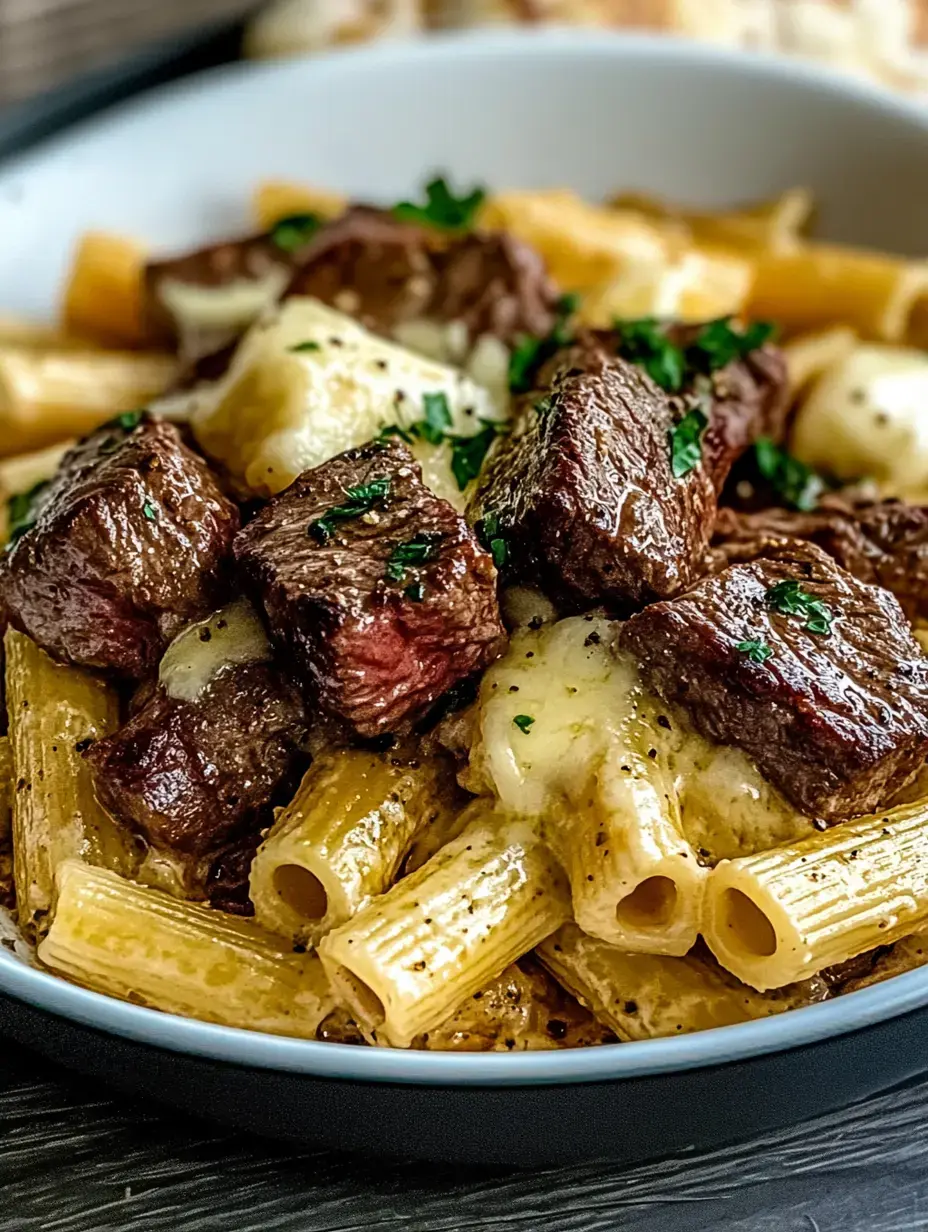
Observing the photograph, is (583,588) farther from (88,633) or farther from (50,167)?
(50,167)

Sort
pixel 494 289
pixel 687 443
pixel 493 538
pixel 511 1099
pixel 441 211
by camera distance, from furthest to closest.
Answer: pixel 441 211 < pixel 494 289 < pixel 687 443 < pixel 493 538 < pixel 511 1099

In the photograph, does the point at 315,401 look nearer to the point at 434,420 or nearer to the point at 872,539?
the point at 434,420

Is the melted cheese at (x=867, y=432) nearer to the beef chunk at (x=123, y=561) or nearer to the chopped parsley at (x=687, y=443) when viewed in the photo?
the chopped parsley at (x=687, y=443)

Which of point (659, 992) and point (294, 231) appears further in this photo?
point (294, 231)

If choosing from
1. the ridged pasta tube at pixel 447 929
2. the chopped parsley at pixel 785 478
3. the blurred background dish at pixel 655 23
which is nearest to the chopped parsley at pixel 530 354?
the chopped parsley at pixel 785 478

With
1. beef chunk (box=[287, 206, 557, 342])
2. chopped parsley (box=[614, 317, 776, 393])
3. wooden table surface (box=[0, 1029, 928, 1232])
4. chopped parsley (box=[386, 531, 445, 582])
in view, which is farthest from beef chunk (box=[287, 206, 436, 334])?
wooden table surface (box=[0, 1029, 928, 1232])

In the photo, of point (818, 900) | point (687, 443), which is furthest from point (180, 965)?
point (687, 443)

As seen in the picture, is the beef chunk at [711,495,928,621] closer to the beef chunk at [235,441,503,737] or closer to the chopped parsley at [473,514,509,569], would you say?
the chopped parsley at [473,514,509,569]

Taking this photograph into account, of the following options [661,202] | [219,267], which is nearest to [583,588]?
[219,267]
